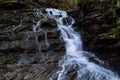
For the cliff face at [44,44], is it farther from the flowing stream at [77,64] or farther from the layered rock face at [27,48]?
the flowing stream at [77,64]

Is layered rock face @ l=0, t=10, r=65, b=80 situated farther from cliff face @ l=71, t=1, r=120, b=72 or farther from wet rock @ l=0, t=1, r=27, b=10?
wet rock @ l=0, t=1, r=27, b=10

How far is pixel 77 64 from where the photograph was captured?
44.0 ft

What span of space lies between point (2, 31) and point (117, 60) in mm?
8595

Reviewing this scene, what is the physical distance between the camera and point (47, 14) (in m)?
22.1

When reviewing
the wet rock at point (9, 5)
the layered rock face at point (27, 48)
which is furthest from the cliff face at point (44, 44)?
the wet rock at point (9, 5)

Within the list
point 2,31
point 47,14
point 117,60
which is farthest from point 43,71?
point 47,14

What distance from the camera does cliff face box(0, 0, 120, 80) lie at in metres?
13.2

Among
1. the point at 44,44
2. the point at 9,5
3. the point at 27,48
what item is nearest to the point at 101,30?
the point at 44,44

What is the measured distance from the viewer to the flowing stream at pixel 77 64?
40.1ft

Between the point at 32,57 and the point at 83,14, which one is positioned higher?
the point at 83,14

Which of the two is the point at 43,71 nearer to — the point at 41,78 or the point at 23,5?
the point at 41,78

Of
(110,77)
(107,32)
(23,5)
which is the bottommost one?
(110,77)

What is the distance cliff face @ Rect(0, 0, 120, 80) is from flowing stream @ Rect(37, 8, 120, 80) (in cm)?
41

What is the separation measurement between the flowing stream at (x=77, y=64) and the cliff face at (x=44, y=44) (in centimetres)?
41
